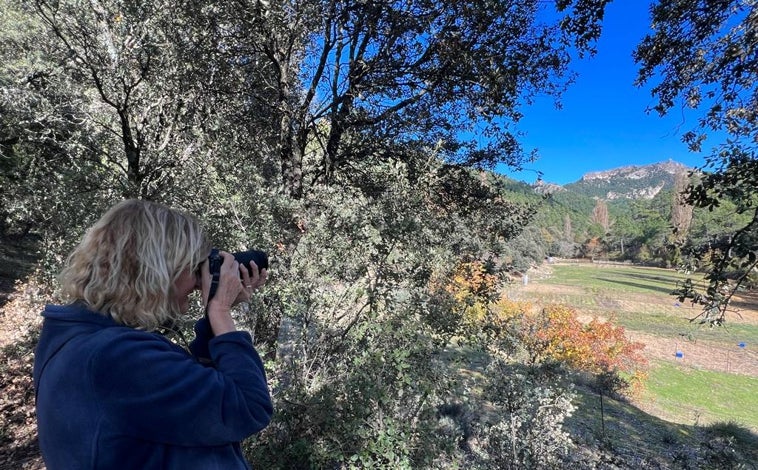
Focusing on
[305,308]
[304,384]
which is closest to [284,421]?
[304,384]

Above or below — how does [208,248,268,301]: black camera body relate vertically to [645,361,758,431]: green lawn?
above

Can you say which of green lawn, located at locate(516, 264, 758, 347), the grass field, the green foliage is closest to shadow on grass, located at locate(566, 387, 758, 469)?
the grass field

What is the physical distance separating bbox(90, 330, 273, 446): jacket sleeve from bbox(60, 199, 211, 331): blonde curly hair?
0.12 m

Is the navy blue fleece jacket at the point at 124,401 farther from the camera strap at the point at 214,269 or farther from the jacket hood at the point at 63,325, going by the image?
the camera strap at the point at 214,269

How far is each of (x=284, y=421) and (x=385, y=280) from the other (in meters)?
1.65

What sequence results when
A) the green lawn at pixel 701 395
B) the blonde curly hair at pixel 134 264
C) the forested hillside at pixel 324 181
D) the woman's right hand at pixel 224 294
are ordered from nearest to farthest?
the blonde curly hair at pixel 134 264
the woman's right hand at pixel 224 294
the forested hillside at pixel 324 181
the green lawn at pixel 701 395

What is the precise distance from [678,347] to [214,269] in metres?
37.3

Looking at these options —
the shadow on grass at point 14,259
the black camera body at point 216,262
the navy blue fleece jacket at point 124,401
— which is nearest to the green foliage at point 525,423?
the black camera body at point 216,262

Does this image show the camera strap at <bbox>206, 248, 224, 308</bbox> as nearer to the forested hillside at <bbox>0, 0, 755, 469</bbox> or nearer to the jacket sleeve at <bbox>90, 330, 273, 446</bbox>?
the jacket sleeve at <bbox>90, 330, 273, 446</bbox>

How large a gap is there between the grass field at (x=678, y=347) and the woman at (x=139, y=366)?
16.9 ft

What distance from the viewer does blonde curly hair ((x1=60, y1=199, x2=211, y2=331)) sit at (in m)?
1.09

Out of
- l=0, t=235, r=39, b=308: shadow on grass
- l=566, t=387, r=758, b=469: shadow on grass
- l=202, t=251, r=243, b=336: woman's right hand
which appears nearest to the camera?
l=202, t=251, r=243, b=336: woman's right hand

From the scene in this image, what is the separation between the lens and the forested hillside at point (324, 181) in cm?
374

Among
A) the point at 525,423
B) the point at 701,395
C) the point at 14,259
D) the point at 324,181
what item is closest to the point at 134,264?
the point at 324,181
